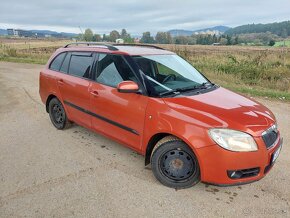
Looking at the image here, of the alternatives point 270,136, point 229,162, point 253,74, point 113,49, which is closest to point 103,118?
point 113,49

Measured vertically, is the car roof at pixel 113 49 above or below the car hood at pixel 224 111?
above

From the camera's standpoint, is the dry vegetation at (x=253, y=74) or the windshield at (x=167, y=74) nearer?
the windshield at (x=167, y=74)

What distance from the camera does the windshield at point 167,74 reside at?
11.9 feet

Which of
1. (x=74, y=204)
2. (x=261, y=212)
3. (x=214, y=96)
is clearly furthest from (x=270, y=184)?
(x=74, y=204)

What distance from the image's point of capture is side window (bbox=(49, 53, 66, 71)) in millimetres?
5109

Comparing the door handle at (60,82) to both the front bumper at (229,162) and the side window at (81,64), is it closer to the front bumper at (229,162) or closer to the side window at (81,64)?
the side window at (81,64)

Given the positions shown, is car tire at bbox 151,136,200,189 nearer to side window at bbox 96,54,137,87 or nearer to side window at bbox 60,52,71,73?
side window at bbox 96,54,137,87

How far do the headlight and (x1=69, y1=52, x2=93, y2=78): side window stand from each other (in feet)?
7.61

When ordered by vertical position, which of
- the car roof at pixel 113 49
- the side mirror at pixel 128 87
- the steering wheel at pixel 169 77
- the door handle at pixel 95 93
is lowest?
the door handle at pixel 95 93

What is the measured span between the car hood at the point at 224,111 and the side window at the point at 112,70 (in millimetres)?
745

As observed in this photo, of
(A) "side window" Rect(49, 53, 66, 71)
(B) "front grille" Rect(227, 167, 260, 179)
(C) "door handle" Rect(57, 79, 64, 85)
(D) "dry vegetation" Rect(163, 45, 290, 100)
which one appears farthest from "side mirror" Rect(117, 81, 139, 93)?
(D) "dry vegetation" Rect(163, 45, 290, 100)

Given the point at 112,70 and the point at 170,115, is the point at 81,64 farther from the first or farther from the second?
the point at 170,115

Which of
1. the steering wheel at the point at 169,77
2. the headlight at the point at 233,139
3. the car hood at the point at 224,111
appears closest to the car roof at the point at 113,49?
the steering wheel at the point at 169,77

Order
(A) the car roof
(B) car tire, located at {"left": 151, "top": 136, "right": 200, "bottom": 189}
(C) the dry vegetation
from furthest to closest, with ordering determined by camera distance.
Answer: (C) the dry vegetation → (A) the car roof → (B) car tire, located at {"left": 151, "top": 136, "right": 200, "bottom": 189}
